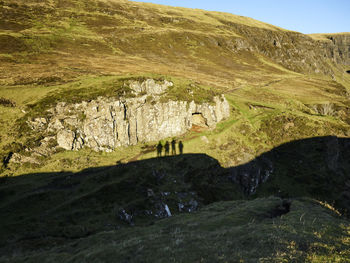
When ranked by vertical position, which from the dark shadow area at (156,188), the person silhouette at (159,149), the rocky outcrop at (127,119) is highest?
the rocky outcrop at (127,119)

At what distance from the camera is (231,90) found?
4742 inches

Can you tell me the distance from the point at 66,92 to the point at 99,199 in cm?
3573

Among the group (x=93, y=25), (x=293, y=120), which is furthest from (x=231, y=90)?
(x=93, y=25)

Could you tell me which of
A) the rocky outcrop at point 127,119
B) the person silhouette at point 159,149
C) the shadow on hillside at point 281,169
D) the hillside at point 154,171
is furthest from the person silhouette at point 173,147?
the rocky outcrop at point 127,119

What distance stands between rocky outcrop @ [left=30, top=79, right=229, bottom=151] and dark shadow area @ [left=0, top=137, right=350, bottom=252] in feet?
30.1

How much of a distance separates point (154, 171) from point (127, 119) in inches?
697

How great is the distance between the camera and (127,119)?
6412cm

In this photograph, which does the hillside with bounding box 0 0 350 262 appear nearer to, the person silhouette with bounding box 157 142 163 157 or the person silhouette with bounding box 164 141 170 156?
the person silhouette with bounding box 157 142 163 157

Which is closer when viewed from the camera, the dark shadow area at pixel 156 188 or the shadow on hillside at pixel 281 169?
the dark shadow area at pixel 156 188

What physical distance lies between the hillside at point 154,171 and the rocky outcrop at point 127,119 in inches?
12.1

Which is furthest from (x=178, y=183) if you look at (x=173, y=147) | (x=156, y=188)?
(x=173, y=147)

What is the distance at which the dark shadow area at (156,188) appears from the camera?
1544 inches

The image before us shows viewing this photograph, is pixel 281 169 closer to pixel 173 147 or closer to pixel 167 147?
pixel 173 147

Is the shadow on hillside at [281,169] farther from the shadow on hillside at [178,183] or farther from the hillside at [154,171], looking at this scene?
the hillside at [154,171]
